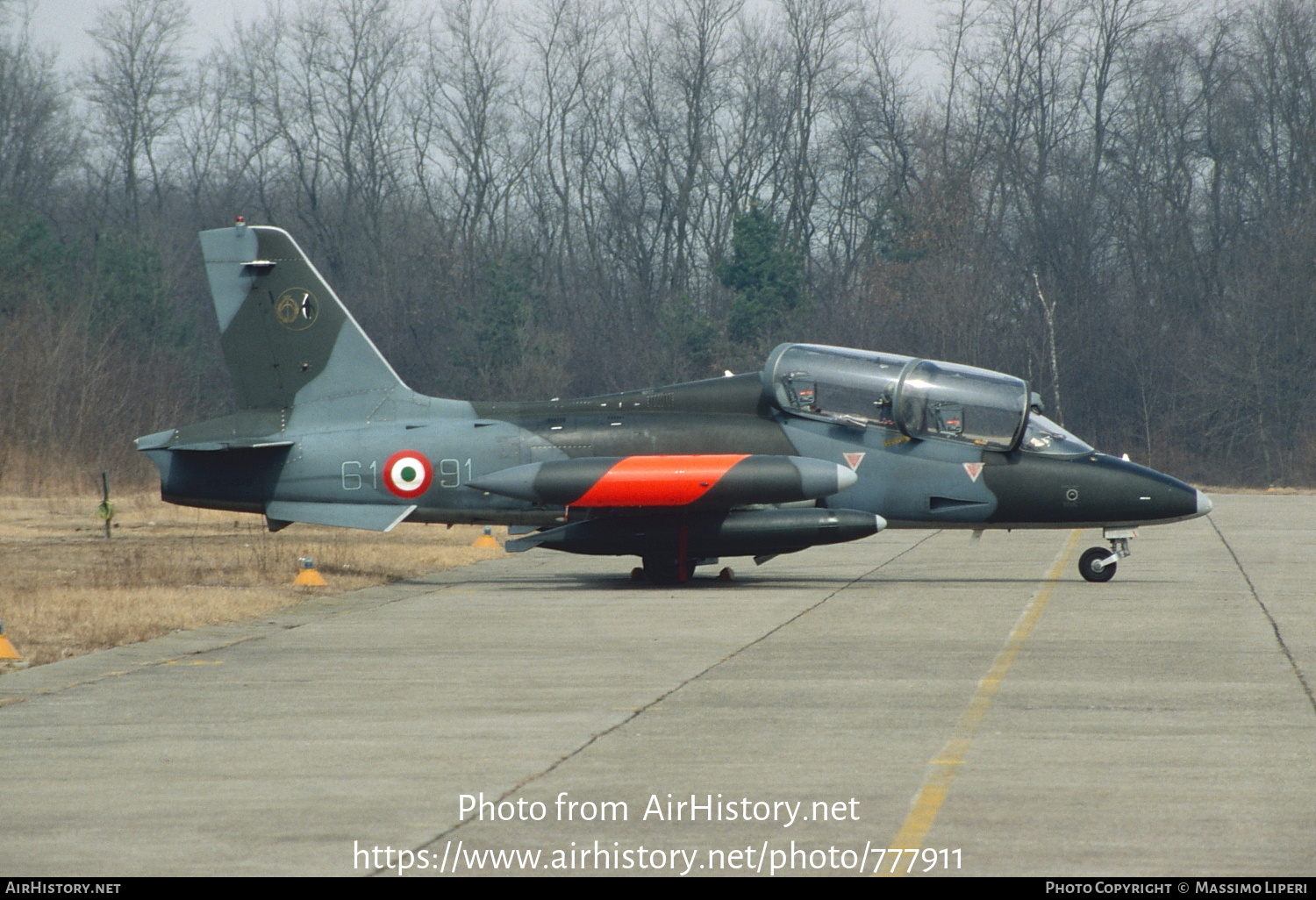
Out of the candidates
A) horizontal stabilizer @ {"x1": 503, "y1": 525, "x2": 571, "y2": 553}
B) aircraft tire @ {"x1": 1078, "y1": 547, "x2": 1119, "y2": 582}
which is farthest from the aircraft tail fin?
aircraft tire @ {"x1": 1078, "y1": 547, "x2": 1119, "y2": 582}

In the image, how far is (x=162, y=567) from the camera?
1881 cm

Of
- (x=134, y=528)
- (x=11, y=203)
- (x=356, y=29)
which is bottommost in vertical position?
(x=134, y=528)

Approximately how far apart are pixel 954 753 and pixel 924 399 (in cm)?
921

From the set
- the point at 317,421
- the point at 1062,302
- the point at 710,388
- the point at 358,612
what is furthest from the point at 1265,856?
the point at 1062,302

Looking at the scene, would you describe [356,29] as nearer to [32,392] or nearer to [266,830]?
[32,392]

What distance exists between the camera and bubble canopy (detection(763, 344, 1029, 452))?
650 inches

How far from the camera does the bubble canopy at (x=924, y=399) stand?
16516 mm

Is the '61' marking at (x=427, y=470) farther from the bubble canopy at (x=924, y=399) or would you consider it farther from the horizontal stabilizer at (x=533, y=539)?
the bubble canopy at (x=924, y=399)

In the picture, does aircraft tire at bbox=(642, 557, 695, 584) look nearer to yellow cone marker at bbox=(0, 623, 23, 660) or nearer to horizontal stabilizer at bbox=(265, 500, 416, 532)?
horizontal stabilizer at bbox=(265, 500, 416, 532)

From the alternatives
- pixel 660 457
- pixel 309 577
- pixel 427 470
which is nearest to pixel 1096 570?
pixel 660 457

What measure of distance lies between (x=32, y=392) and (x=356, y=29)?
32479 mm

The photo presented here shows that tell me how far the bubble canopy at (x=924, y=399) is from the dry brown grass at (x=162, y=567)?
19.7 ft

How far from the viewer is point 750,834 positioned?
6.07 metres
